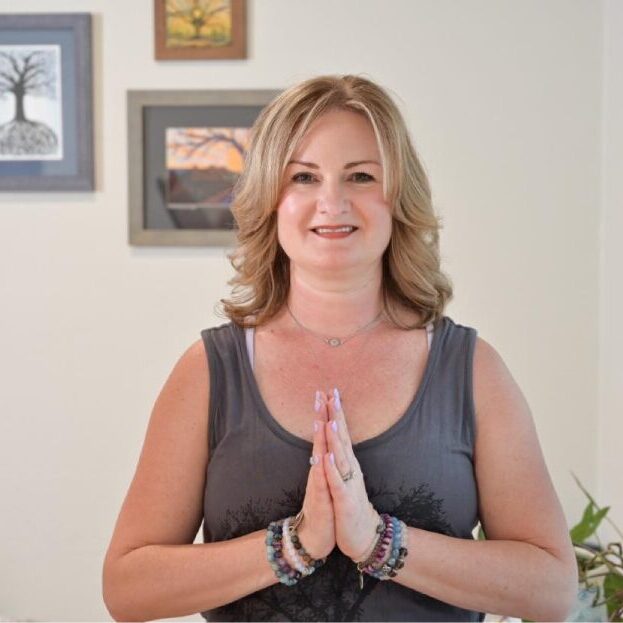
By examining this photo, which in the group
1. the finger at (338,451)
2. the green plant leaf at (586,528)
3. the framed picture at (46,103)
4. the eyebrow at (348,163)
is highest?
the framed picture at (46,103)

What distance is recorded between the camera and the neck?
1.24m

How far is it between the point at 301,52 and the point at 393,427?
6.20ft

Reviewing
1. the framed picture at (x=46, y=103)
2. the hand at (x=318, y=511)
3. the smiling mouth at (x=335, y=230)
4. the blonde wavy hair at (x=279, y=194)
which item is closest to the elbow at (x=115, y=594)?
the hand at (x=318, y=511)

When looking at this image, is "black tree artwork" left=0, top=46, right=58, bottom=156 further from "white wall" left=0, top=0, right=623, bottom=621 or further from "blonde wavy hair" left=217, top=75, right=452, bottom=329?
"blonde wavy hair" left=217, top=75, right=452, bottom=329

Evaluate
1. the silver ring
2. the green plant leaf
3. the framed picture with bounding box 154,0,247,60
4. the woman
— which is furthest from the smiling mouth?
the framed picture with bounding box 154,0,247,60

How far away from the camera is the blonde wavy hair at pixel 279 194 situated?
119 centimetres

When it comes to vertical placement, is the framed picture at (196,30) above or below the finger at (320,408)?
above

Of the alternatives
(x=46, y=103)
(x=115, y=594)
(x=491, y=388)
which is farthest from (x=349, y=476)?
(x=46, y=103)

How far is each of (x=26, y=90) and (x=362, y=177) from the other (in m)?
2.02

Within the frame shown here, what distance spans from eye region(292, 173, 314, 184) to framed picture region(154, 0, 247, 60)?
174 cm

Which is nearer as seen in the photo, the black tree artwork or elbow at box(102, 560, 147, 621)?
elbow at box(102, 560, 147, 621)

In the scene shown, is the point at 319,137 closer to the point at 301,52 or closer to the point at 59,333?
the point at 301,52

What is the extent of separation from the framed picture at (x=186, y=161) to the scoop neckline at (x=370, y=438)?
1.68 metres

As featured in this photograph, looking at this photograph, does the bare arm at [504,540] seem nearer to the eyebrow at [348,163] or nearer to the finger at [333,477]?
the finger at [333,477]
